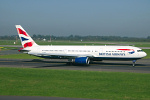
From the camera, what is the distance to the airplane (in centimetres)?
3984

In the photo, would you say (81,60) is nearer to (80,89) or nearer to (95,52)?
(95,52)

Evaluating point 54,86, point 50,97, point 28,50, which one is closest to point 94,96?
point 50,97

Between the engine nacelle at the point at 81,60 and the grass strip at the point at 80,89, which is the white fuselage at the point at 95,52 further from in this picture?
the grass strip at the point at 80,89

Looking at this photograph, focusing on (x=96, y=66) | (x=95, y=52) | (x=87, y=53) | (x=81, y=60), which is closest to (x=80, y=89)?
(x=81, y=60)

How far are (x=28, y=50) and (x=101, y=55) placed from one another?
1471cm

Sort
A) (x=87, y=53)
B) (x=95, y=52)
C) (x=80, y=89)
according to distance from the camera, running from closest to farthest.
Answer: (x=80, y=89)
(x=95, y=52)
(x=87, y=53)

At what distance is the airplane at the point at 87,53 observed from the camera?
39.8m

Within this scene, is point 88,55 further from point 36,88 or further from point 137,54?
point 36,88

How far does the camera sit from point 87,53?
41.5 metres

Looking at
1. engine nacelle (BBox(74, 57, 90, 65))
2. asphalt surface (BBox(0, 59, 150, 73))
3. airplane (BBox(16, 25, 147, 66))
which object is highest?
airplane (BBox(16, 25, 147, 66))

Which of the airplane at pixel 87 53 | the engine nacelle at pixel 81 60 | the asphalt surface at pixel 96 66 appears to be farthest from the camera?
the airplane at pixel 87 53

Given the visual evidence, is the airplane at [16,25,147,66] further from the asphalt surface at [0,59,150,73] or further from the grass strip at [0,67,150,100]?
the grass strip at [0,67,150,100]

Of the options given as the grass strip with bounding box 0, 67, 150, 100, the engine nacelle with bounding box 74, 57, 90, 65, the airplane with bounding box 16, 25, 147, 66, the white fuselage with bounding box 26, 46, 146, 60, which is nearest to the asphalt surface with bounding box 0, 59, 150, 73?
the engine nacelle with bounding box 74, 57, 90, 65

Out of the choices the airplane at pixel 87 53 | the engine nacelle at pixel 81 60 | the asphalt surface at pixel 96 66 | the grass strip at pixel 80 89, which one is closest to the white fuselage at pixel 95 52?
the airplane at pixel 87 53
